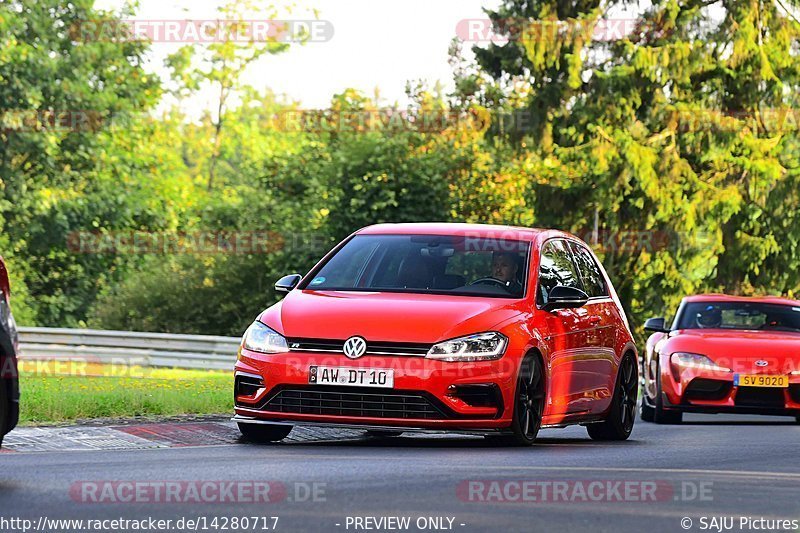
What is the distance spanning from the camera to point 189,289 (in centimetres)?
4312

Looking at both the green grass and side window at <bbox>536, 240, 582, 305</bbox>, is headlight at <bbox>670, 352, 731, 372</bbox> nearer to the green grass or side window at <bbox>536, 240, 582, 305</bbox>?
side window at <bbox>536, 240, 582, 305</bbox>

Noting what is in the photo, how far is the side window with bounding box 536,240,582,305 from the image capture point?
41.7ft

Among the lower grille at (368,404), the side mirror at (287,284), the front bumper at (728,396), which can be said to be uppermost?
the side mirror at (287,284)

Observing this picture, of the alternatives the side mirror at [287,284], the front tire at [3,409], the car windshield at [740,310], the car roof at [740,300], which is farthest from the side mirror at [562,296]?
the car roof at [740,300]

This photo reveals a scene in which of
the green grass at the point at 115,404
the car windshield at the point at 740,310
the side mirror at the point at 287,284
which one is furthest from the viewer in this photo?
the car windshield at the point at 740,310

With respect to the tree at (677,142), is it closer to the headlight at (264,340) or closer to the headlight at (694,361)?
the headlight at (694,361)

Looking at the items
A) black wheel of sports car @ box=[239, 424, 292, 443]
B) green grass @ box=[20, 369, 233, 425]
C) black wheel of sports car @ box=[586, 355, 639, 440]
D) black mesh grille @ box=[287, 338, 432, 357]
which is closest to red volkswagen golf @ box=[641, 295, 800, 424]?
black wheel of sports car @ box=[586, 355, 639, 440]

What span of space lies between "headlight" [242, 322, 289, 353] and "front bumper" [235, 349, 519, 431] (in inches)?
2.6

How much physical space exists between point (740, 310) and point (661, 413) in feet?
5.88

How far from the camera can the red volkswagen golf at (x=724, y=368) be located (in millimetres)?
17188

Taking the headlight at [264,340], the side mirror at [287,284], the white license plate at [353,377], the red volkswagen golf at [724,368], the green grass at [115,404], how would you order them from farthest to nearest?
1. the red volkswagen golf at [724,368]
2. the green grass at [115,404]
3. the side mirror at [287,284]
4. the headlight at [264,340]
5. the white license plate at [353,377]

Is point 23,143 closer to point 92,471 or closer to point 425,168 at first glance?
point 425,168

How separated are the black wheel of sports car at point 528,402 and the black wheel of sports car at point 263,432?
1.72 meters

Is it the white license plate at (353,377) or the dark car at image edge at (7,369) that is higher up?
the dark car at image edge at (7,369)
